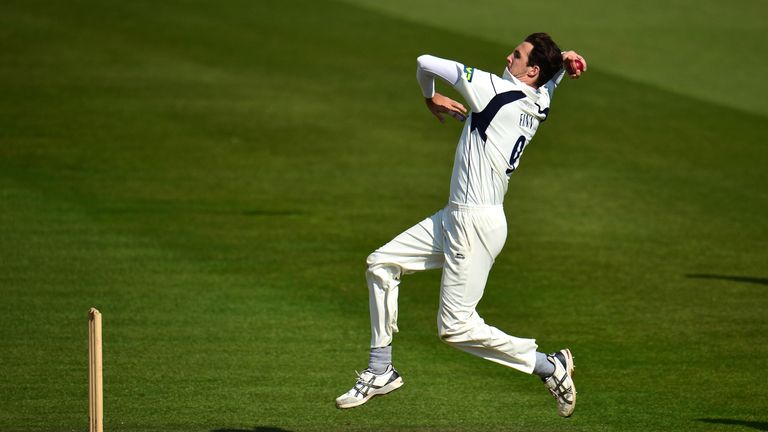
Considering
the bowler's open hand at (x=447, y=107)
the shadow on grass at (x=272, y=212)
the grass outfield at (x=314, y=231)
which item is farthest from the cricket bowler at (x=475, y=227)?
the shadow on grass at (x=272, y=212)

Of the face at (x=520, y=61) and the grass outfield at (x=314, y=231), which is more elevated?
the face at (x=520, y=61)

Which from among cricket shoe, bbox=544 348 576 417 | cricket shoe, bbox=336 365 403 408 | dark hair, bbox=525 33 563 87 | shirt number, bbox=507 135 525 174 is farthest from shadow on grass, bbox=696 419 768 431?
dark hair, bbox=525 33 563 87

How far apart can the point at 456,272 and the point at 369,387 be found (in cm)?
101

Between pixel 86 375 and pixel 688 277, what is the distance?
287 inches

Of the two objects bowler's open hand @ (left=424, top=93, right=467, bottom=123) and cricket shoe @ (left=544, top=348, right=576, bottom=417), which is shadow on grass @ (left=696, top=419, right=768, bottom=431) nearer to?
cricket shoe @ (left=544, top=348, right=576, bottom=417)

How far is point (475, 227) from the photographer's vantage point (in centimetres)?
896

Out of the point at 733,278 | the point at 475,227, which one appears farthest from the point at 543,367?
the point at 733,278

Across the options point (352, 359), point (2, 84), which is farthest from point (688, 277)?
point (2, 84)

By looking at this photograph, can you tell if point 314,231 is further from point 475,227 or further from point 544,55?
point 544,55

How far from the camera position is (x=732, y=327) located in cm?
1320

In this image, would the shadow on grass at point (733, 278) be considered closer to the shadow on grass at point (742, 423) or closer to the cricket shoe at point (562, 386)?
the shadow on grass at point (742, 423)

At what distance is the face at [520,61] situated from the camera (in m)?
8.78

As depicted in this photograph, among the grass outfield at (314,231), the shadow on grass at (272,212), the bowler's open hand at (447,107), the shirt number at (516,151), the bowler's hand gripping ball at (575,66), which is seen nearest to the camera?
the bowler's open hand at (447,107)

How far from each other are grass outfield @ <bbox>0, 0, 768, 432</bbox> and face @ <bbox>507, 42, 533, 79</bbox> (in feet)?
9.15
